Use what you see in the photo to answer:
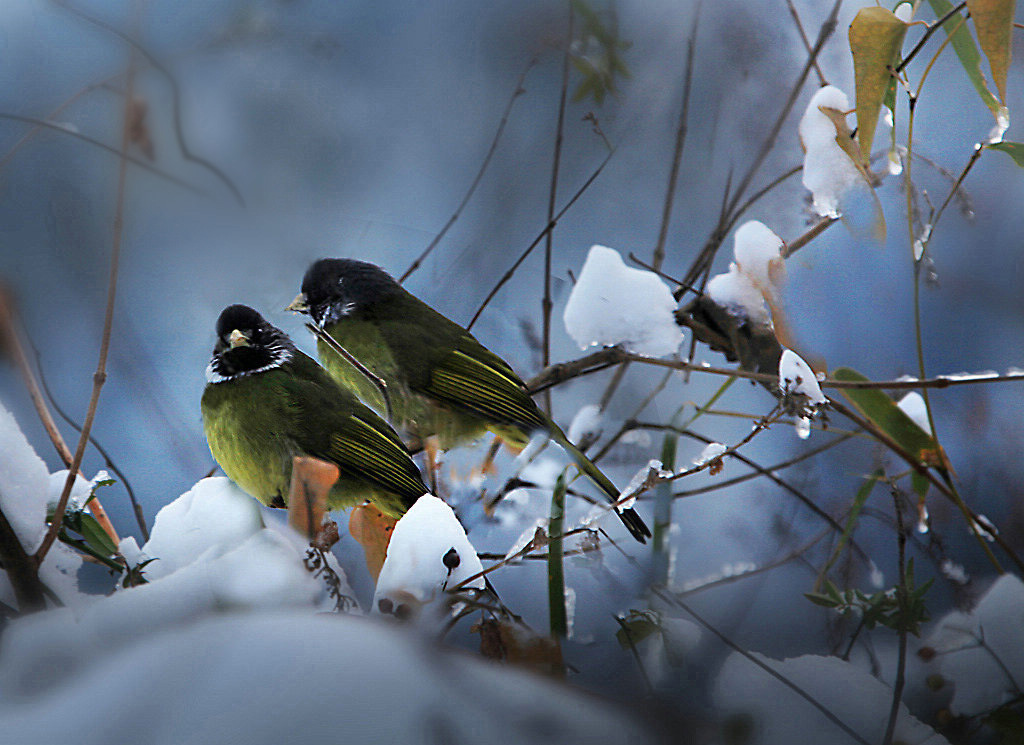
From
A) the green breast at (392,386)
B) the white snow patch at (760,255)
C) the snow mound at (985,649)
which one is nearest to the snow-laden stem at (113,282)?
the green breast at (392,386)

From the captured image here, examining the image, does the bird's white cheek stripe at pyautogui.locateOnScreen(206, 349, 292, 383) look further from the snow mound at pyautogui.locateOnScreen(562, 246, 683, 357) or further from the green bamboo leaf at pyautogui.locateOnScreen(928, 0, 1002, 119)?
the green bamboo leaf at pyautogui.locateOnScreen(928, 0, 1002, 119)

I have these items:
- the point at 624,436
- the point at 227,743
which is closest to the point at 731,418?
the point at 624,436

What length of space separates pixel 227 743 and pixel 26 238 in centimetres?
27

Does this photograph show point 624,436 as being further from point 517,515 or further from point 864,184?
point 864,184

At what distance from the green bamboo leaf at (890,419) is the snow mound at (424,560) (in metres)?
0.21

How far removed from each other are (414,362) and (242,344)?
0.29 ft

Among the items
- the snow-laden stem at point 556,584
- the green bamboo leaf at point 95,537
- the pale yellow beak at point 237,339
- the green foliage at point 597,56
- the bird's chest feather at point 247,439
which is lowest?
the snow-laden stem at point 556,584

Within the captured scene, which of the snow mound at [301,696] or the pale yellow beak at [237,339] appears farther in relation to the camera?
the pale yellow beak at [237,339]

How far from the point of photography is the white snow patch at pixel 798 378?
0.38 meters

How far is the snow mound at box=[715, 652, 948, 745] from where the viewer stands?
358mm

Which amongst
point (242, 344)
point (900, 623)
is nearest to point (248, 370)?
point (242, 344)

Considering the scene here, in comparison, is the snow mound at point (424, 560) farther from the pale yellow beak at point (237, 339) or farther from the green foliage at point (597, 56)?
the green foliage at point (597, 56)

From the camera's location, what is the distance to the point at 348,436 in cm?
42

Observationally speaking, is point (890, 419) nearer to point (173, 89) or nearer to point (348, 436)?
point (348, 436)
